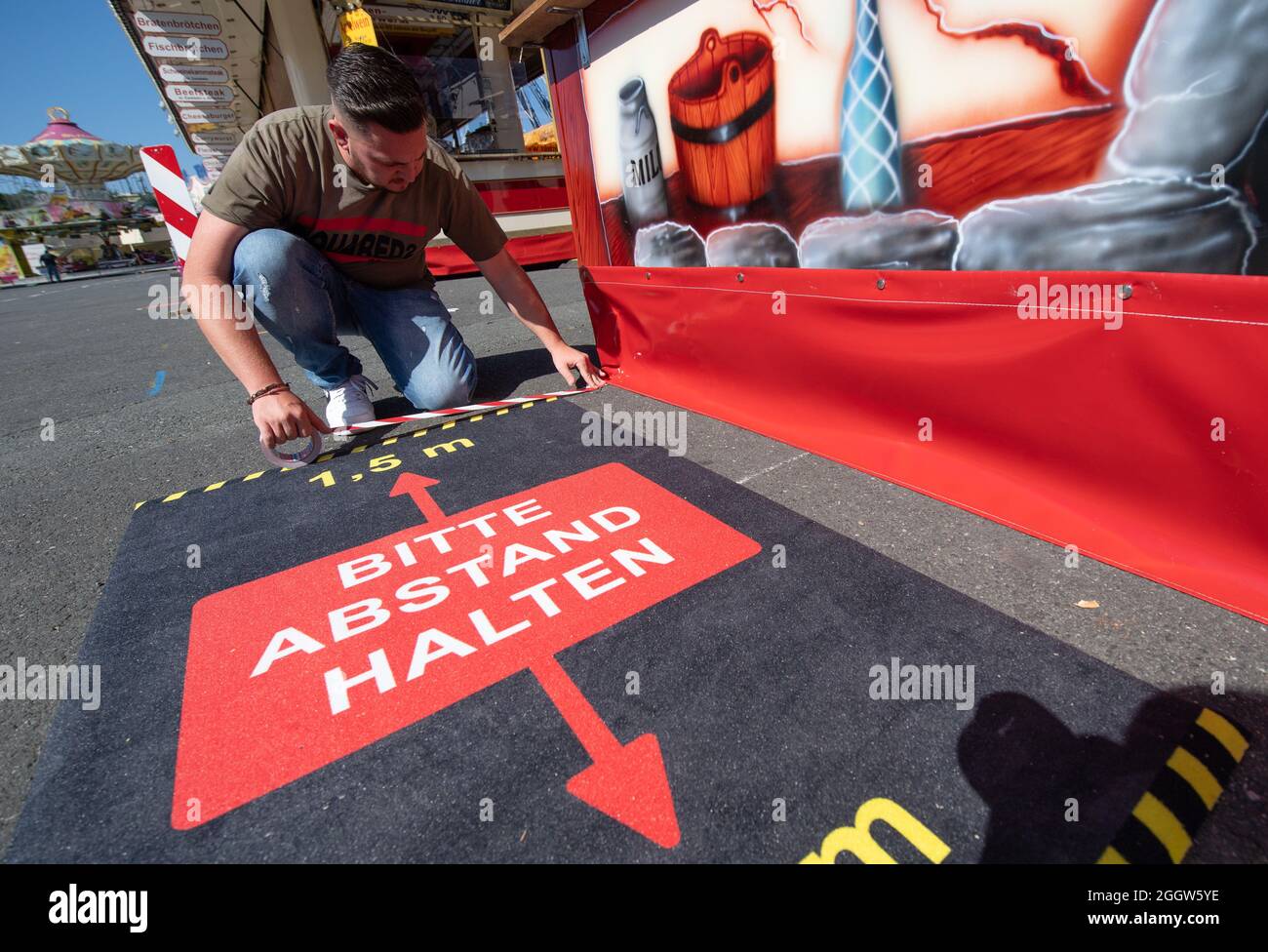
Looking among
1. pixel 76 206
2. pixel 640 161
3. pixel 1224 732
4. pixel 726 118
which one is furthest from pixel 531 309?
pixel 76 206

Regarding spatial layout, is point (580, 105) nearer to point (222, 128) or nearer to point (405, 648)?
point (405, 648)

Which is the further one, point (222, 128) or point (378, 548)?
point (222, 128)

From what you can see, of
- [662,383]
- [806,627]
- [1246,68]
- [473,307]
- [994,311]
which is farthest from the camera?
[473,307]

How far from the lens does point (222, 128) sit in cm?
1541

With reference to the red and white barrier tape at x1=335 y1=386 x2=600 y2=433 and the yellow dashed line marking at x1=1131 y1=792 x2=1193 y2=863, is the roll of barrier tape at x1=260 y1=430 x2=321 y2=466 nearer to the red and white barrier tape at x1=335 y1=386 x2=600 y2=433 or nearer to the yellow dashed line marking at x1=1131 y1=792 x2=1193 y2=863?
the red and white barrier tape at x1=335 y1=386 x2=600 y2=433

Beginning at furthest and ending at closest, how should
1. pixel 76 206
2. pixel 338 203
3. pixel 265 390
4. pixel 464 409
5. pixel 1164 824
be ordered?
pixel 76 206 → pixel 464 409 → pixel 338 203 → pixel 265 390 → pixel 1164 824

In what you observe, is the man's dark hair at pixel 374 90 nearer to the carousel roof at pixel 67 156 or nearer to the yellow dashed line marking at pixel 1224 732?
the yellow dashed line marking at pixel 1224 732

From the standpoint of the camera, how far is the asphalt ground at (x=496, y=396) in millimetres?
1200

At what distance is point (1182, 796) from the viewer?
3.18 feet

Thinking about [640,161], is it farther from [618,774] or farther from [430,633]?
[618,774]

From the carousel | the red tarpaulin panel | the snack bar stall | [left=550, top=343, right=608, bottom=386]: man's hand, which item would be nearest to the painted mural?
the red tarpaulin panel

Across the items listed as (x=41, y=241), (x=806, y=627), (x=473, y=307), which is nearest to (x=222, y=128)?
(x=473, y=307)

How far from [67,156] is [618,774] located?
58753mm

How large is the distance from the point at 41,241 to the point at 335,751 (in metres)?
51.1
